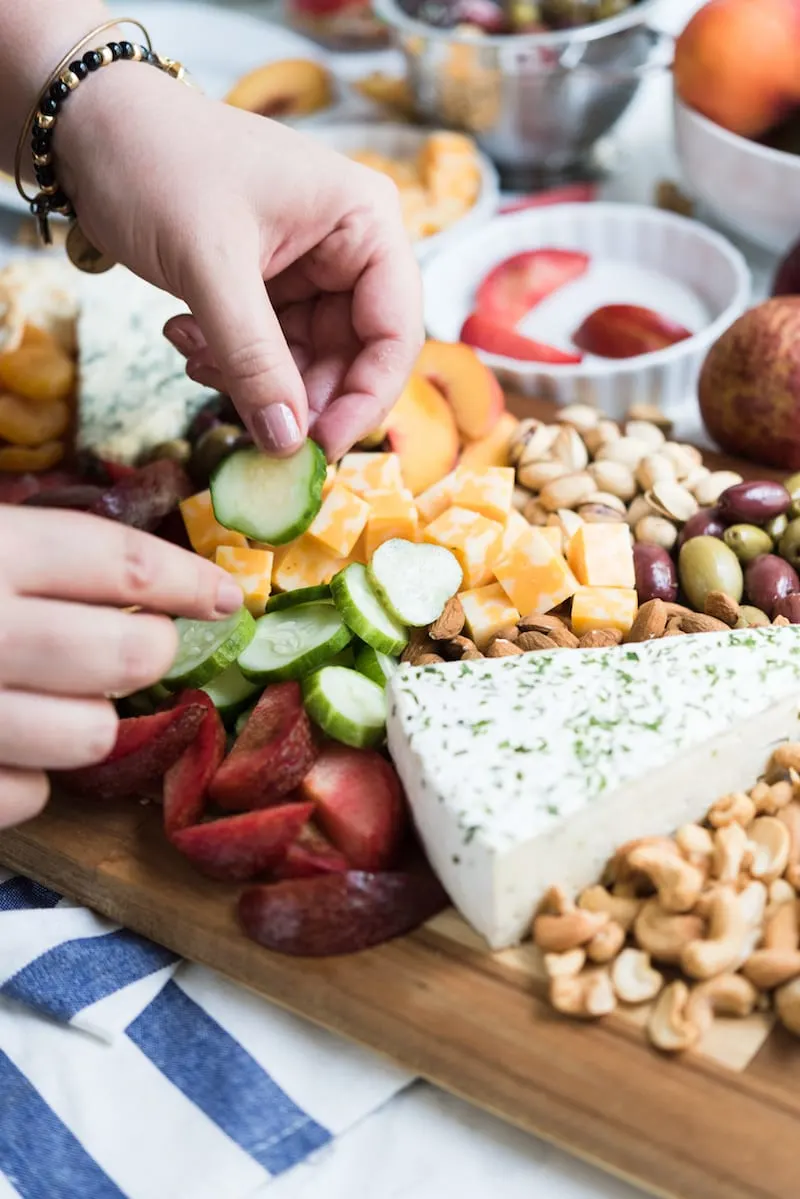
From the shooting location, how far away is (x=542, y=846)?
99cm

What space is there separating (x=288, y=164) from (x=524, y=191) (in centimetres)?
110

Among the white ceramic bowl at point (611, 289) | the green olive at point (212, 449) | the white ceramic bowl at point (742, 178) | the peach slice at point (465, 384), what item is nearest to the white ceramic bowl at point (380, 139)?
the white ceramic bowl at point (611, 289)

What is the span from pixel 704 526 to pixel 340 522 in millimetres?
402

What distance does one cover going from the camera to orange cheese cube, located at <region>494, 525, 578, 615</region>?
128 cm

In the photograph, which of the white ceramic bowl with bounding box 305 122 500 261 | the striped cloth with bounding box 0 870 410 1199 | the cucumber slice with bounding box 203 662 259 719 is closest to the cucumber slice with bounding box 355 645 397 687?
the cucumber slice with bounding box 203 662 259 719

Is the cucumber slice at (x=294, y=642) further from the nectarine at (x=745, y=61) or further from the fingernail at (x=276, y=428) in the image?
the nectarine at (x=745, y=61)

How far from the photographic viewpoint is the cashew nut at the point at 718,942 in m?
0.95

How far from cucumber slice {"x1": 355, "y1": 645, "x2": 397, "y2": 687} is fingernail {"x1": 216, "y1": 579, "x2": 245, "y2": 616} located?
0.21 metres

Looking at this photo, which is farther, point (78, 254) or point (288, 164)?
point (78, 254)

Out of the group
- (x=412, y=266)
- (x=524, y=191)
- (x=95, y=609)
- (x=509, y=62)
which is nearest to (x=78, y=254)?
(x=412, y=266)

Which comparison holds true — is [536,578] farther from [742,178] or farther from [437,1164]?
[742,178]

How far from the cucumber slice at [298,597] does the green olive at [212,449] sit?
0.87 ft

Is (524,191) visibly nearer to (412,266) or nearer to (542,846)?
(412,266)

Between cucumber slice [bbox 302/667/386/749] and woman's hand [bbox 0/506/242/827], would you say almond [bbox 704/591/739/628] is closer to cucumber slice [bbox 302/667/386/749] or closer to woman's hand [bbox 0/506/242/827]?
cucumber slice [bbox 302/667/386/749]
